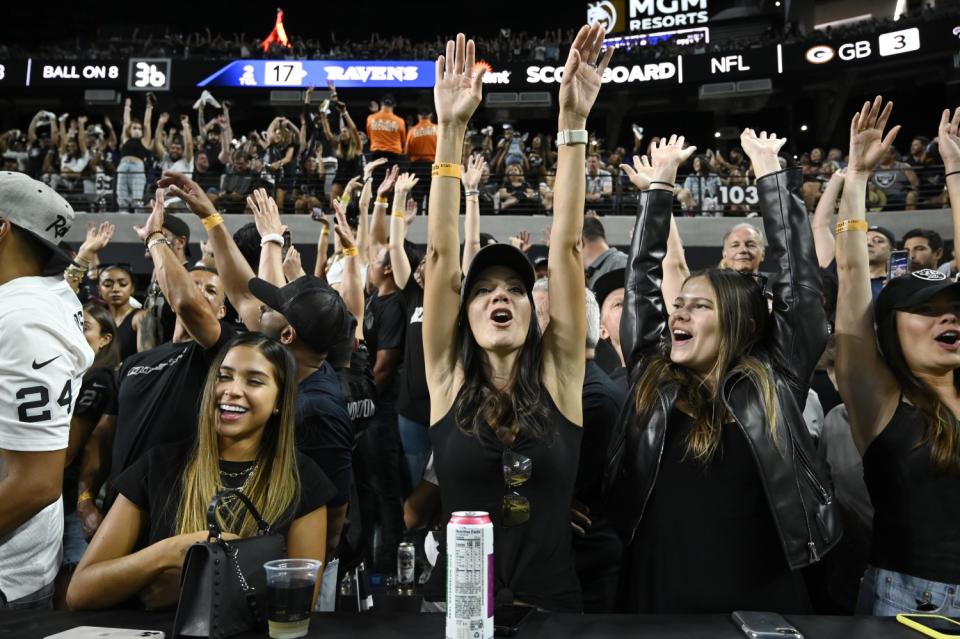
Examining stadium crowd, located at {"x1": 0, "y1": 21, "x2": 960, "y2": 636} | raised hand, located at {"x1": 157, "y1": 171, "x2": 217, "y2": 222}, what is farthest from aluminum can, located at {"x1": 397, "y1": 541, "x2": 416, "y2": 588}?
raised hand, located at {"x1": 157, "y1": 171, "x2": 217, "y2": 222}

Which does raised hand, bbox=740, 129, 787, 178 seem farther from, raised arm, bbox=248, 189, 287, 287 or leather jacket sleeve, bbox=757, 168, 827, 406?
raised arm, bbox=248, 189, 287, 287

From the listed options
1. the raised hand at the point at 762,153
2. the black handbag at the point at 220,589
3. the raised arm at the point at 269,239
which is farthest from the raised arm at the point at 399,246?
the black handbag at the point at 220,589

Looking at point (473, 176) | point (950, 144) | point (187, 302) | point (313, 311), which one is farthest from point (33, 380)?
point (950, 144)

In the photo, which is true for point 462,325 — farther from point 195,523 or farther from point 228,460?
point 195,523

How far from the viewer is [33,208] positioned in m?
1.92

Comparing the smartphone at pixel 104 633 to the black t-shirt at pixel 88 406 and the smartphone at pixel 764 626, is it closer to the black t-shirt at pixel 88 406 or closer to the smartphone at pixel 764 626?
the smartphone at pixel 764 626

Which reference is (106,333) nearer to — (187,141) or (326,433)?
(326,433)

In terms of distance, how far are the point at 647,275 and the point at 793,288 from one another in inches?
16.6

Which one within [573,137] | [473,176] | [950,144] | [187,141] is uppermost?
[187,141]

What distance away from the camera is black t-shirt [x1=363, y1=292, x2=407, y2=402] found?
4387 millimetres

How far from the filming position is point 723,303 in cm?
206

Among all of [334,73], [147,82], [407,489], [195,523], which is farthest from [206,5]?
[195,523]

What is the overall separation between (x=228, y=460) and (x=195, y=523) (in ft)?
0.72

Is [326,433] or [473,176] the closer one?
[326,433]
